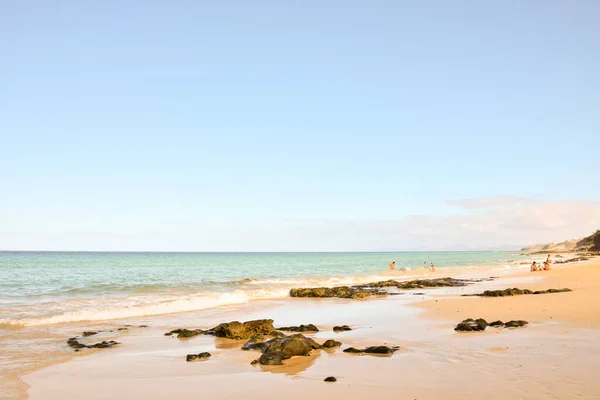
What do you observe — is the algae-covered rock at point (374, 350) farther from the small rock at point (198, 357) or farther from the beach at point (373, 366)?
the small rock at point (198, 357)

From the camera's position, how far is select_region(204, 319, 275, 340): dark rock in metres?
14.6

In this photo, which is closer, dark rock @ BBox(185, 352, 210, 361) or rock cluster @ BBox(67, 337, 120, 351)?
dark rock @ BBox(185, 352, 210, 361)

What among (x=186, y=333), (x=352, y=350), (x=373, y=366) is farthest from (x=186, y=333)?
(x=373, y=366)

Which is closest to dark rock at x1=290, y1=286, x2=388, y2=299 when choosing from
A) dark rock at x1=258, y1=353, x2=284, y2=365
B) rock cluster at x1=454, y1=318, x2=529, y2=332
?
rock cluster at x1=454, y1=318, x2=529, y2=332

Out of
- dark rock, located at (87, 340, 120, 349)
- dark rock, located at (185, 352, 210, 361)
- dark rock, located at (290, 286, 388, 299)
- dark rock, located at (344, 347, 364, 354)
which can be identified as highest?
dark rock, located at (344, 347, 364, 354)

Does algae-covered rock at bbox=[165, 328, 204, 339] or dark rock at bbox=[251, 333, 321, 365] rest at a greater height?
dark rock at bbox=[251, 333, 321, 365]

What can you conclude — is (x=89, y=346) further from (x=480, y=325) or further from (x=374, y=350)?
(x=480, y=325)

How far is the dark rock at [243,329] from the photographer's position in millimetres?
14572

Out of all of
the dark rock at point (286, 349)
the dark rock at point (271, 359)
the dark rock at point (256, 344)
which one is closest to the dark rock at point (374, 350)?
the dark rock at point (286, 349)

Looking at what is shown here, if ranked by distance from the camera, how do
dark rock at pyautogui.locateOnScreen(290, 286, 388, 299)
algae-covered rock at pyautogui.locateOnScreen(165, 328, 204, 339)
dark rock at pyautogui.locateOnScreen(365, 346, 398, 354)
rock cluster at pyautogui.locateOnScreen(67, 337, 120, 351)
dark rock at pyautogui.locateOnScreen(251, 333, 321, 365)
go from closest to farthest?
1. dark rock at pyautogui.locateOnScreen(251, 333, 321, 365)
2. dark rock at pyautogui.locateOnScreen(365, 346, 398, 354)
3. rock cluster at pyautogui.locateOnScreen(67, 337, 120, 351)
4. algae-covered rock at pyautogui.locateOnScreen(165, 328, 204, 339)
5. dark rock at pyautogui.locateOnScreen(290, 286, 388, 299)

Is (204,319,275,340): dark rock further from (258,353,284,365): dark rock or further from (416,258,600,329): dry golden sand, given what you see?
(416,258,600,329): dry golden sand

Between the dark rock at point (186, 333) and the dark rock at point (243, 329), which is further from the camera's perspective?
the dark rock at point (186, 333)

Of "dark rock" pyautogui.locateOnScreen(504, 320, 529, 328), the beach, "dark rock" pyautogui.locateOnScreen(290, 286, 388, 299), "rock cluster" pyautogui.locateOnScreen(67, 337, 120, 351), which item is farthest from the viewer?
"dark rock" pyautogui.locateOnScreen(290, 286, 388, 299)

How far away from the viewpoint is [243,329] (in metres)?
14.7
